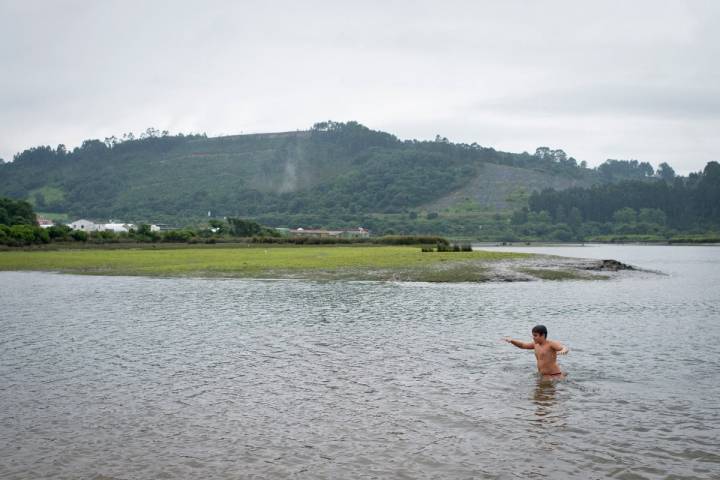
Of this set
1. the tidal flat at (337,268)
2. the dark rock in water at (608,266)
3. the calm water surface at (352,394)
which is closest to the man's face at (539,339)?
the calm water surface at (352,394)

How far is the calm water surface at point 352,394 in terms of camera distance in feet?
42.3

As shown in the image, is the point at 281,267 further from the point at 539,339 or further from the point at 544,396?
the point at 544,396

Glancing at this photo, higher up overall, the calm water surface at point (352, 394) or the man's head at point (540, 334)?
the man's head at point (540, 334)

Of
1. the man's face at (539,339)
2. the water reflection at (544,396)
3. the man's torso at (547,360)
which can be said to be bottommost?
the water reflection at (544,396)

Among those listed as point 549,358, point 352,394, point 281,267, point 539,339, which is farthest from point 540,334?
point 281,267

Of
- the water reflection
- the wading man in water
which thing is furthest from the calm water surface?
the wading man in water

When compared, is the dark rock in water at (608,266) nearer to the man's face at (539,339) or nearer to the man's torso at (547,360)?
the man's face at (539,339)

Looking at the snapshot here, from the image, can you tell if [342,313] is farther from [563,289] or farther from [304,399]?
[563,289]

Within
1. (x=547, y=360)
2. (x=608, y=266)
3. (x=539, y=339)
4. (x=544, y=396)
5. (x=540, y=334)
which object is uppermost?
(x=608, y=266)

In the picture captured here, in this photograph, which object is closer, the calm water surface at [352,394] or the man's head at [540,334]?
the calm water surface at [352,394]

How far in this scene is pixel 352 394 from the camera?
17.9 m

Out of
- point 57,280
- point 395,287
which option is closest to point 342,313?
point 395,287

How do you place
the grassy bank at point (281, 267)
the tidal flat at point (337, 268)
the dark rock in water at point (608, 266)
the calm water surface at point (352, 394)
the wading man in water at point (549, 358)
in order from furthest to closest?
the dark rock in water at point (608, 266) → the grassy bank at point (281, 267) → the tidal flat at point (337, 268) → the wading man in water at point (549, 358) → the calm water surface at point (352, 394)

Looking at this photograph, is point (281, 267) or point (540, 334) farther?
point (281, 267)
